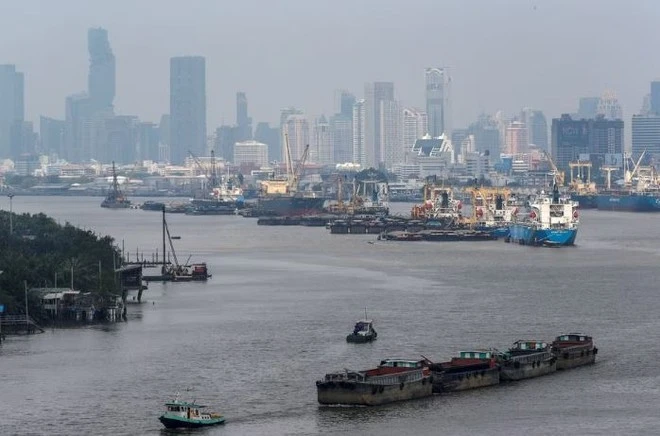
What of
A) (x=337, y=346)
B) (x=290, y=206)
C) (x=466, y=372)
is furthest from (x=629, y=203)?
(x=466, y=372)

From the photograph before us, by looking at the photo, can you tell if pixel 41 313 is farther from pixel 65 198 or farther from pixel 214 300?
pixel 65 198

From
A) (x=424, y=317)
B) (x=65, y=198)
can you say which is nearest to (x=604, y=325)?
(x=424, y=317)

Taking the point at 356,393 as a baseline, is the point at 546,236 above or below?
above

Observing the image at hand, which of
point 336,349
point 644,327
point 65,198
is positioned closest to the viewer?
point 336,349

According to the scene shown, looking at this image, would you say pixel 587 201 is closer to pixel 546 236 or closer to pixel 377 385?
pixel 546 236

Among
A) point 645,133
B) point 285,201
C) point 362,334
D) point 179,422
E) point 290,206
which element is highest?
point 645,133

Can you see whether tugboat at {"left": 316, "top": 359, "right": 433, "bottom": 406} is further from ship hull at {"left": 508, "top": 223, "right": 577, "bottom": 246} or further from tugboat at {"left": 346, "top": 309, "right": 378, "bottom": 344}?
ship hull at {"left": 508, "top": 223, "right": 577, "bottom": 246}

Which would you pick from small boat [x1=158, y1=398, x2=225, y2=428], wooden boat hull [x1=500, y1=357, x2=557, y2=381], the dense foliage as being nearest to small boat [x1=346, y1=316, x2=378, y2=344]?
wooden boat hull [x1=500, y1=357, x2=557, y2=381]
